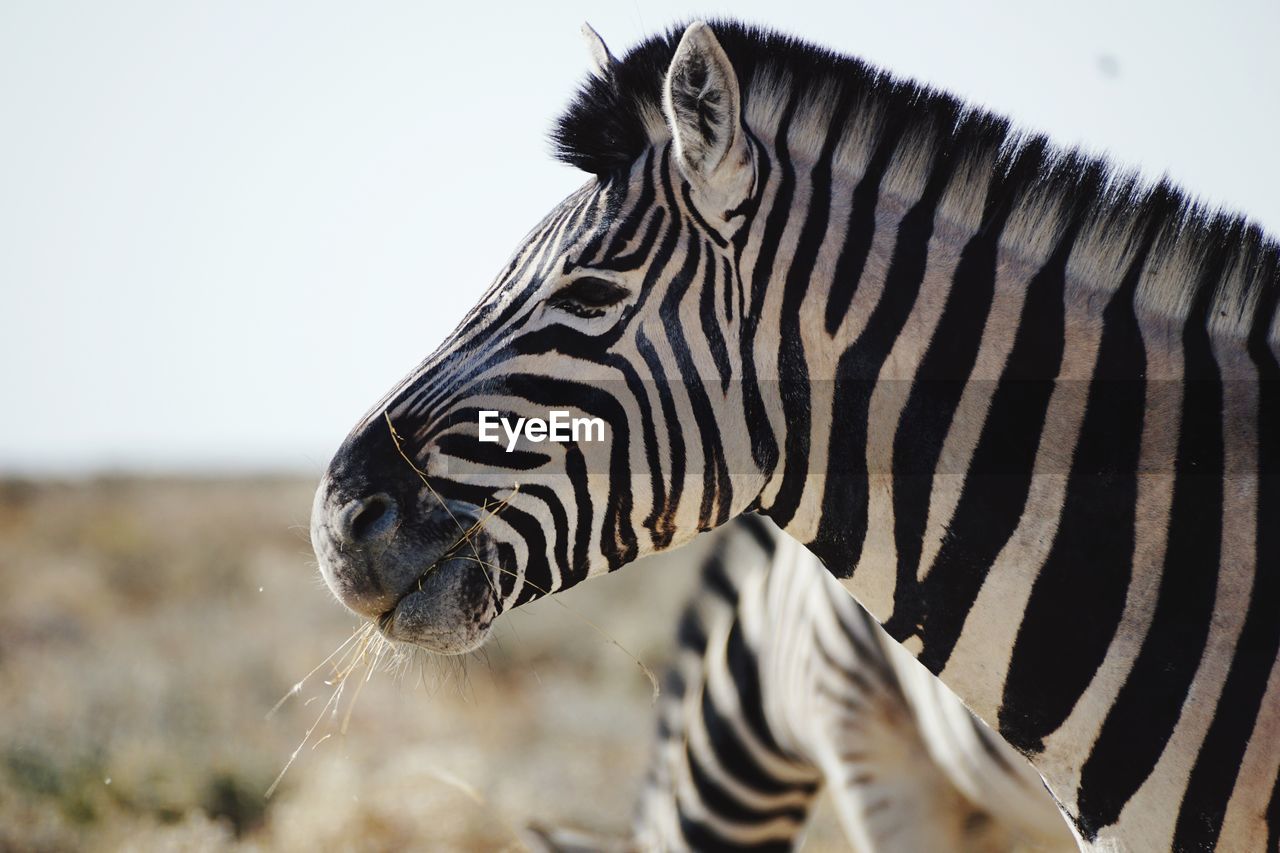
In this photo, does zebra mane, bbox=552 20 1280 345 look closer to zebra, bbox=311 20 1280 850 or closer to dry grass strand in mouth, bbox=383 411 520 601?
zebra, bbox=311 20 1280 850

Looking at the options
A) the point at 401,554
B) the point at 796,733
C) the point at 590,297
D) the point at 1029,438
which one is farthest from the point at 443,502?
the point at 796,733

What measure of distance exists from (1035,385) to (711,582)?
280 cm

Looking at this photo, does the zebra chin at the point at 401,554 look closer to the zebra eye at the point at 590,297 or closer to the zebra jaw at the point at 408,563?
the zebra jaw at the point at 408,563

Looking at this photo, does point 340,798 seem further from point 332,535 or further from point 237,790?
point 332,535

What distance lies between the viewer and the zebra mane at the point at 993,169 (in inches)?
91.3

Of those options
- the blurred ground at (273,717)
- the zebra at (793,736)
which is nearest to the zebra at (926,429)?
the blurred ground at (273,717)

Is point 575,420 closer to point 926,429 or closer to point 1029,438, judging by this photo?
point 926,429

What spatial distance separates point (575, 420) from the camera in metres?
2.28

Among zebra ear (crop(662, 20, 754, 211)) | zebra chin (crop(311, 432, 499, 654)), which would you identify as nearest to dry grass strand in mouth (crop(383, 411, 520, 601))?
zebra chin (crop(311, 432, 499, 654))

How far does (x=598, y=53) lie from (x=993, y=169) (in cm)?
101

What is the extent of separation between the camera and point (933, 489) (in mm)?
→ 2262

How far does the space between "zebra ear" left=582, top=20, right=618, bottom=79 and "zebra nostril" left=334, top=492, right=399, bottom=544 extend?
46.3 inches

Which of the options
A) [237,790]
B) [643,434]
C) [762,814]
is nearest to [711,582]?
[762,814]

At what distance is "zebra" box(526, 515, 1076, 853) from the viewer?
4.29m
